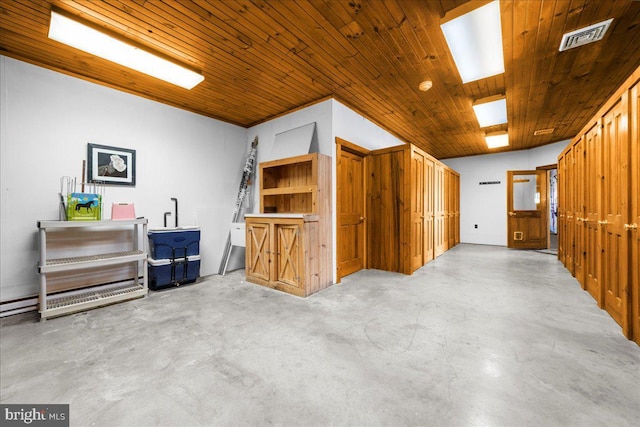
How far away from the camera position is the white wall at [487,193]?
8.35m

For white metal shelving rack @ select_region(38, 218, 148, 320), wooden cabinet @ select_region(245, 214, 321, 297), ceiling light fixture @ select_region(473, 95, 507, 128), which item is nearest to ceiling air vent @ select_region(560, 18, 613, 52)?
ceiling light fixture @ select_region(473, 95, 507, 128)

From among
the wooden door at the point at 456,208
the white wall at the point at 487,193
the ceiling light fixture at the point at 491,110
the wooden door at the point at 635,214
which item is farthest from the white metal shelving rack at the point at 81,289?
the white wall at the point at 487,193

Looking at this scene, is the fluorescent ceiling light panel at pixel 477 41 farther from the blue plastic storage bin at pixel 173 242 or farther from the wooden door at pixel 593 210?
the blue plastic storage bin at pixel 173 242

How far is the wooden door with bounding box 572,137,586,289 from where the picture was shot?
3844mm

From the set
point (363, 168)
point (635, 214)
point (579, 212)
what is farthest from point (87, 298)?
point (579, 212)

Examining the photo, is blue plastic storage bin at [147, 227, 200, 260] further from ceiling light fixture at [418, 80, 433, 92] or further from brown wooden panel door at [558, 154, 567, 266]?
brown wooden panel door at [558, 154, 567, 266]

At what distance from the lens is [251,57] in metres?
3.18

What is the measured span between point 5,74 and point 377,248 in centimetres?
610

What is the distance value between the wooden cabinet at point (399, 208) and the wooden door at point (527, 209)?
4.11 m

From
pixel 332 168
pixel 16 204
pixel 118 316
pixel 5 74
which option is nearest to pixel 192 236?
pixel 118 316

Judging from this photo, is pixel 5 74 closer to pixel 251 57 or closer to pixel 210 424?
pixel 251 57

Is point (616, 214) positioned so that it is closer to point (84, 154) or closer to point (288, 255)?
point (288, 255)

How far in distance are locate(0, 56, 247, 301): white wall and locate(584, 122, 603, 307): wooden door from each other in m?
5.98

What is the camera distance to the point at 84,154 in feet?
11.9
